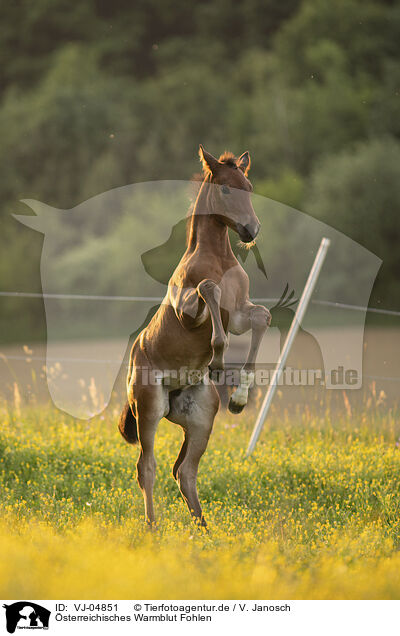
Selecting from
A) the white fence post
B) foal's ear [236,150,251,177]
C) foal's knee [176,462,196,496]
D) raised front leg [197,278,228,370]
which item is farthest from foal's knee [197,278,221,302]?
the white fence post

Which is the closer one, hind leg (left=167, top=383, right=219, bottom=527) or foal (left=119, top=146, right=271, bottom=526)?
foal (left=119, top=146, right=271, bottom=526)

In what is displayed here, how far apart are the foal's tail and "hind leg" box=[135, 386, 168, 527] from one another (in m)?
0.30

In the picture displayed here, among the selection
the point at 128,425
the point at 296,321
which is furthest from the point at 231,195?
the point at 296,321

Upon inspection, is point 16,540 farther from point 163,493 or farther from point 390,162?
point 390,162

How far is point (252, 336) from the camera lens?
153 inches

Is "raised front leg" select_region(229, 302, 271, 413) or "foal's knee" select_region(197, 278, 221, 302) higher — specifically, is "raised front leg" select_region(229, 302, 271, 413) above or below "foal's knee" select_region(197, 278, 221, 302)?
below

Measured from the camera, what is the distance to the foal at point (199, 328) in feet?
12.8

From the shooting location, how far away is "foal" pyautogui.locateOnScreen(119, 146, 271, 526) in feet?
12.8

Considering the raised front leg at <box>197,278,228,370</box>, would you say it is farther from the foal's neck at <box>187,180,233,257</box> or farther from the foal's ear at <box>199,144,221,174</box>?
the foal's ear at <box>199,144,221,174</box>

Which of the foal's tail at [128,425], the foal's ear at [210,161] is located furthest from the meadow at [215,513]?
the foal's ear at [210,161]

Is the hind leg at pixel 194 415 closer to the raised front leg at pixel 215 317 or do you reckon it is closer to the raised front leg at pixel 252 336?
the raised front leg at pixel 252 336

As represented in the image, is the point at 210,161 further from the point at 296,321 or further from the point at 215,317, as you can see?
the point at 296,321

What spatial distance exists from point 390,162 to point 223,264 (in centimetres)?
1961

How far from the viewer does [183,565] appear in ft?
12.1
